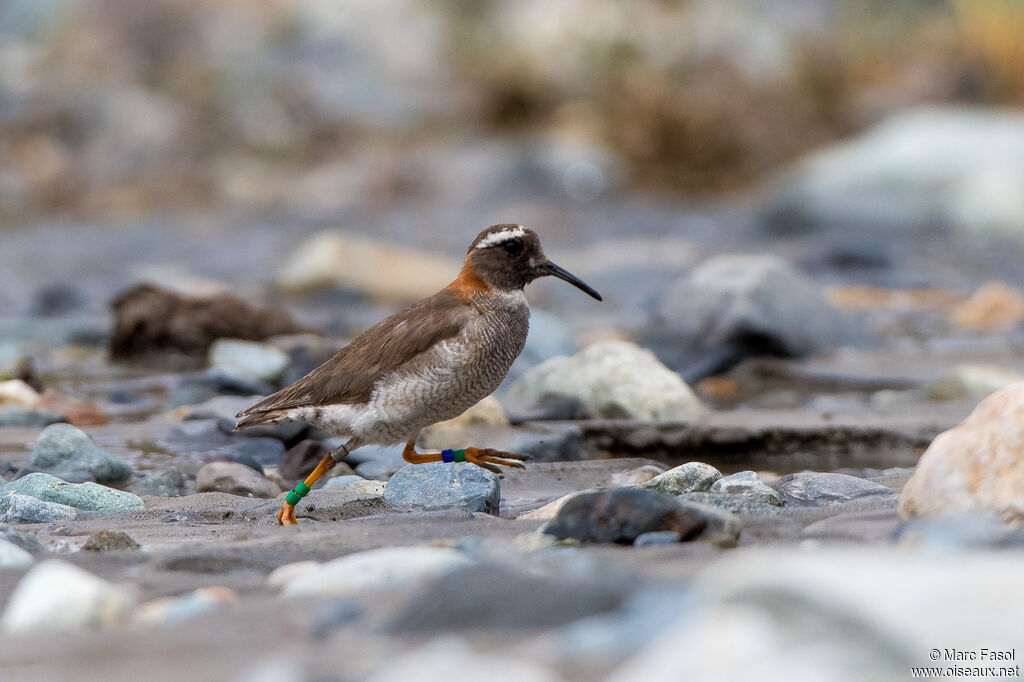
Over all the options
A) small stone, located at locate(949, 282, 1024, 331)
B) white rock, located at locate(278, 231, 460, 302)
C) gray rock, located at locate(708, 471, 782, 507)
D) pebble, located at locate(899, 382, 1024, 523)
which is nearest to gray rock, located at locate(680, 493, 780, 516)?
gray rock, located at locate(708, 471, 782, 507)

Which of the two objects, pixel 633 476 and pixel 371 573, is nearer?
pixel 371 573

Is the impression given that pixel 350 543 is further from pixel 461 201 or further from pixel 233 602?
pixel 461 201

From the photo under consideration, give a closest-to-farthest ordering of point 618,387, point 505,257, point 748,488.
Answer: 1. point 748,488
2. point 505,257
3. point 618,387


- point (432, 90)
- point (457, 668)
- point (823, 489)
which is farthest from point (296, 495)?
point (432, 90)

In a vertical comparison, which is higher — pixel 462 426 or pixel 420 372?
pixel 420 372

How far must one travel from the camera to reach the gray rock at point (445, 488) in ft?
16.1

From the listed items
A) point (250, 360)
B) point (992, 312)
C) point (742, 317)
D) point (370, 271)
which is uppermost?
point (370, 271)

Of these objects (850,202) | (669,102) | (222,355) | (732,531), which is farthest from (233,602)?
(669,102)

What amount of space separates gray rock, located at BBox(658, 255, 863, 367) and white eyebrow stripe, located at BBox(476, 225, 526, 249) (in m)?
3.27

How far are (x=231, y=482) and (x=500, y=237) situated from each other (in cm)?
168

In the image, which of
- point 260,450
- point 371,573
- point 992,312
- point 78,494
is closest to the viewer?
point 371,573

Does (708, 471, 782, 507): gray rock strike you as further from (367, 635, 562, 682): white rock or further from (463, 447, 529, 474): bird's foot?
(367, 635, 562, 682): white rock

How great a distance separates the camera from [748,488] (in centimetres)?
466

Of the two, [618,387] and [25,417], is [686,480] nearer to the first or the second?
[618,387]
